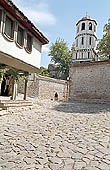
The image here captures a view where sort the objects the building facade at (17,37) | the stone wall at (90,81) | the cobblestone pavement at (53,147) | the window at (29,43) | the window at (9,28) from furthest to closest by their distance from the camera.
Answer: the stone wall at (90,81), the window at (29,43), the window at (9,28), the building facade at (17,37), the cobblestone pavement at (53,147)

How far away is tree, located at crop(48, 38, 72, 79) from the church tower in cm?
307

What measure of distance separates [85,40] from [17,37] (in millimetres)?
35428

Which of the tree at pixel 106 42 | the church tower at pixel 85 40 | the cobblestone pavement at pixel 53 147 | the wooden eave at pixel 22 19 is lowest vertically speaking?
the cobblestone pavement at pixel 53 147

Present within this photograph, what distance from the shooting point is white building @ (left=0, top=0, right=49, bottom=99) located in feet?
22.8

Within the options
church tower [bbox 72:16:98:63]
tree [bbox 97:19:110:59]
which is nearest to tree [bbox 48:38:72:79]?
church tower [bbox 72:16:98:63]

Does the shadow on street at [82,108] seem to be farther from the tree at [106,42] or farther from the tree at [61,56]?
the tree at [61,56]

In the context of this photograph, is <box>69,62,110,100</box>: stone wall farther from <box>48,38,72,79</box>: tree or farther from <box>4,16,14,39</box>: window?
<box>48,38,72,79</box>: tree

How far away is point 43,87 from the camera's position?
22938 millimetres

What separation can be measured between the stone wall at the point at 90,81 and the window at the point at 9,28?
10.3 meters

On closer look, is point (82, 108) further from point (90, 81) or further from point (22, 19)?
point (22, 19)

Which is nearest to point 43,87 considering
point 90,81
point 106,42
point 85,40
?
point 90,81

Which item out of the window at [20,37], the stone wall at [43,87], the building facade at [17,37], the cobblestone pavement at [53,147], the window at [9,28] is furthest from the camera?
the stone wall at [43,87]

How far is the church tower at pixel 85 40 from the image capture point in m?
39.5

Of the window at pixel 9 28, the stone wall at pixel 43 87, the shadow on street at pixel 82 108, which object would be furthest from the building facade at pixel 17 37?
the stone wall at pixel 43 87
